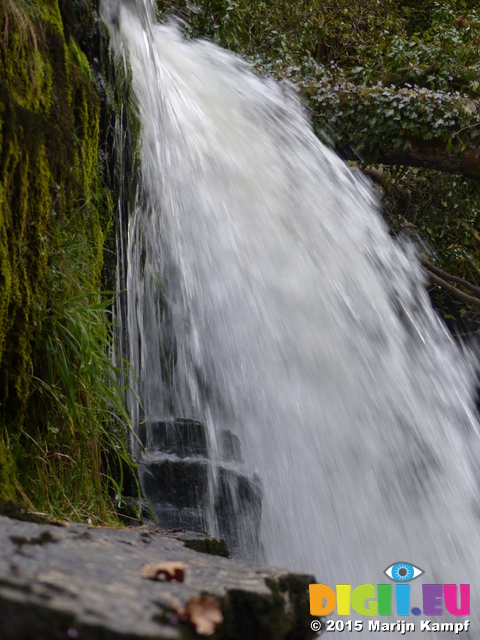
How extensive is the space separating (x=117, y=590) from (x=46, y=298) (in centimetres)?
156

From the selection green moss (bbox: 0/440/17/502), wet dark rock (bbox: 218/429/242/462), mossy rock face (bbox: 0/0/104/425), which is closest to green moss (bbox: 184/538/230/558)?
green moss (bbox: 0/440/17/502)

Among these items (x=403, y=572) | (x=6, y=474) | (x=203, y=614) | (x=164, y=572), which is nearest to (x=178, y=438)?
(x=6, y=474)

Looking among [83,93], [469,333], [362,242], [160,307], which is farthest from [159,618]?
[469,333]

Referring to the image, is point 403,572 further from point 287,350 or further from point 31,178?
point 31,178

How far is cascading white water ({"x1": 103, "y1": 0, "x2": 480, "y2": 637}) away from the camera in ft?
13.3

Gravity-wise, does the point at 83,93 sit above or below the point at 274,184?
above

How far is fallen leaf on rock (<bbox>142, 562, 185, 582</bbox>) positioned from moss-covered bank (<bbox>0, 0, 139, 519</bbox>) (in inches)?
37.8

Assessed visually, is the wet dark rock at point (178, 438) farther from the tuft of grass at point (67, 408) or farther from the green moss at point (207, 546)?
the green moss at point (207, 546)

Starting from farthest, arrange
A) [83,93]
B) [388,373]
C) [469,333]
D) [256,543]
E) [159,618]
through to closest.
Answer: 1. [469,333]
2. [388,373]
3. [256,543]
4. [83,93]
5. [159,618]

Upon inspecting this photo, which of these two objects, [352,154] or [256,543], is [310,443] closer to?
[256,543]

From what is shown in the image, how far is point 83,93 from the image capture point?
301 centimetres

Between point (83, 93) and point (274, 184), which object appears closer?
point (83, 93)

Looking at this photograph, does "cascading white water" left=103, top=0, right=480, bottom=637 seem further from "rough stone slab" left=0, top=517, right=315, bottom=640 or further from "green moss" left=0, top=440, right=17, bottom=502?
"rough stone slab" left=0, top=517, right=315, bottom=640

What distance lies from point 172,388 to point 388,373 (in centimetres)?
165
